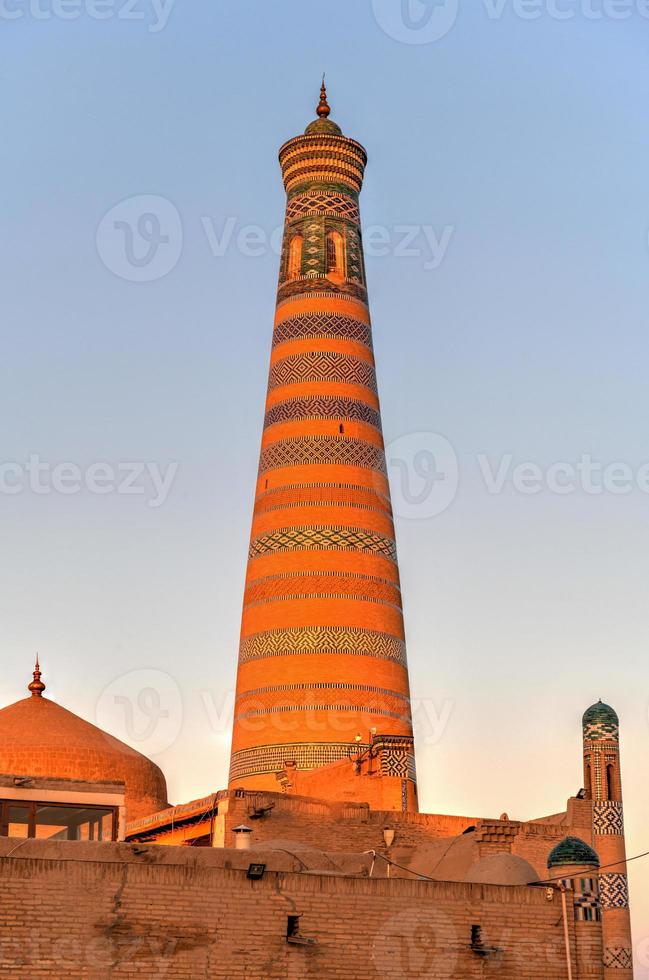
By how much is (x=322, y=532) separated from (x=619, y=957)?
24.1 feet

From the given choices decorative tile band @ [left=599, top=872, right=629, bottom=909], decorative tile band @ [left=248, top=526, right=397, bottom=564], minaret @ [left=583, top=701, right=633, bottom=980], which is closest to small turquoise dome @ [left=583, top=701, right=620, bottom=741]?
minaret @ [left=583, top=701, right=633, bottom=980]

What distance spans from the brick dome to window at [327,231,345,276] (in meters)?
9.28

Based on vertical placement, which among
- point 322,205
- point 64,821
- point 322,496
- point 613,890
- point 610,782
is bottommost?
point 64,821

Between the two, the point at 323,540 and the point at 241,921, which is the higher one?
the point at 323,540

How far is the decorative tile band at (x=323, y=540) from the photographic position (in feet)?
79.5

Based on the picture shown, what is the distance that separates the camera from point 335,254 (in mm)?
25859

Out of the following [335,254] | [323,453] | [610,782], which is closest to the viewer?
[610,782]

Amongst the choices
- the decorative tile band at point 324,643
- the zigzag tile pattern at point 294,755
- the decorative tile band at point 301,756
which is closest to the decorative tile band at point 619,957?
the decorative tile band at point 301,756

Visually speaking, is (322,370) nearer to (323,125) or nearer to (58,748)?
(323,125)

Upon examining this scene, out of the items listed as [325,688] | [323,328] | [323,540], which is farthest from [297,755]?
[323,328]

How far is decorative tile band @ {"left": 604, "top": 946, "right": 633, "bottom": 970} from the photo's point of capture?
63.6 feet

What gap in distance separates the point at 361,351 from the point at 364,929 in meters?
12.9

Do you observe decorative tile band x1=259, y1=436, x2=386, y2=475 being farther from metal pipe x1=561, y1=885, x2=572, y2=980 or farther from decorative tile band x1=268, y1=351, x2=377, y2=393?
metal pipe x1=561, y1=885, x2=572, y2=980

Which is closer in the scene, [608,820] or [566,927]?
[566,927]
